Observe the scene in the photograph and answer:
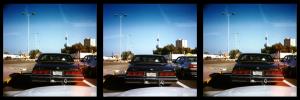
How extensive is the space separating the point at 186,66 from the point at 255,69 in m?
1.30

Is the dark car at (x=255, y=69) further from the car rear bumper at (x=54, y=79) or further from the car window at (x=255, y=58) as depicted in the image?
the car rear bumper at (x=54, y=79)

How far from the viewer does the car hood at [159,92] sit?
493 inches

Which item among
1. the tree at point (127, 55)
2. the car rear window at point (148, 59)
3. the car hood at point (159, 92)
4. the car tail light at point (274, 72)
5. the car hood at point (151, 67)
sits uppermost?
the tree at point (127, 55)

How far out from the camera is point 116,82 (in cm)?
1260

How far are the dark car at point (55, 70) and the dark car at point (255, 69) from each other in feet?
9.67

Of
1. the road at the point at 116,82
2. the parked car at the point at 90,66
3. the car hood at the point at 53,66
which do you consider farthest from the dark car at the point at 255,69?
the car hood at the point at 53,66

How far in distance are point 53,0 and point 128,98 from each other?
230 cm

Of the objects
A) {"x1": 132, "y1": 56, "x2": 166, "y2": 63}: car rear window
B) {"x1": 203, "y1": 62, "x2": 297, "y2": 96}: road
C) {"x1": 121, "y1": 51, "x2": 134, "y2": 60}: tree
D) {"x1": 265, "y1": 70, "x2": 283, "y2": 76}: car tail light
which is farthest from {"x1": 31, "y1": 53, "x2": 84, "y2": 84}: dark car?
{"x1": 265, "y1": 70, "x2": 283, "y2": 76}: car tail light

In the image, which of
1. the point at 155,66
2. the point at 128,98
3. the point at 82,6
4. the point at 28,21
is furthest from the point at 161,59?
the point at 28,21

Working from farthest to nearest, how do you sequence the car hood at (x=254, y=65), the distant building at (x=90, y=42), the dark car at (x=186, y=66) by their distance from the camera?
the car hood at (x=254, y=65) → the dark car at (x=186, y=66) → the distant building at (x=90, y=42)

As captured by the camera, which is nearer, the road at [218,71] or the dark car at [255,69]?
the road at [218,71]

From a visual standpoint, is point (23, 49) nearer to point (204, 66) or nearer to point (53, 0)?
point (53, 0)

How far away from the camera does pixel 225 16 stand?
12.6 metres

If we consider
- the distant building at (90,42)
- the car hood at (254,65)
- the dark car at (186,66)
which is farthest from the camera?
the car hood at (254,65)
